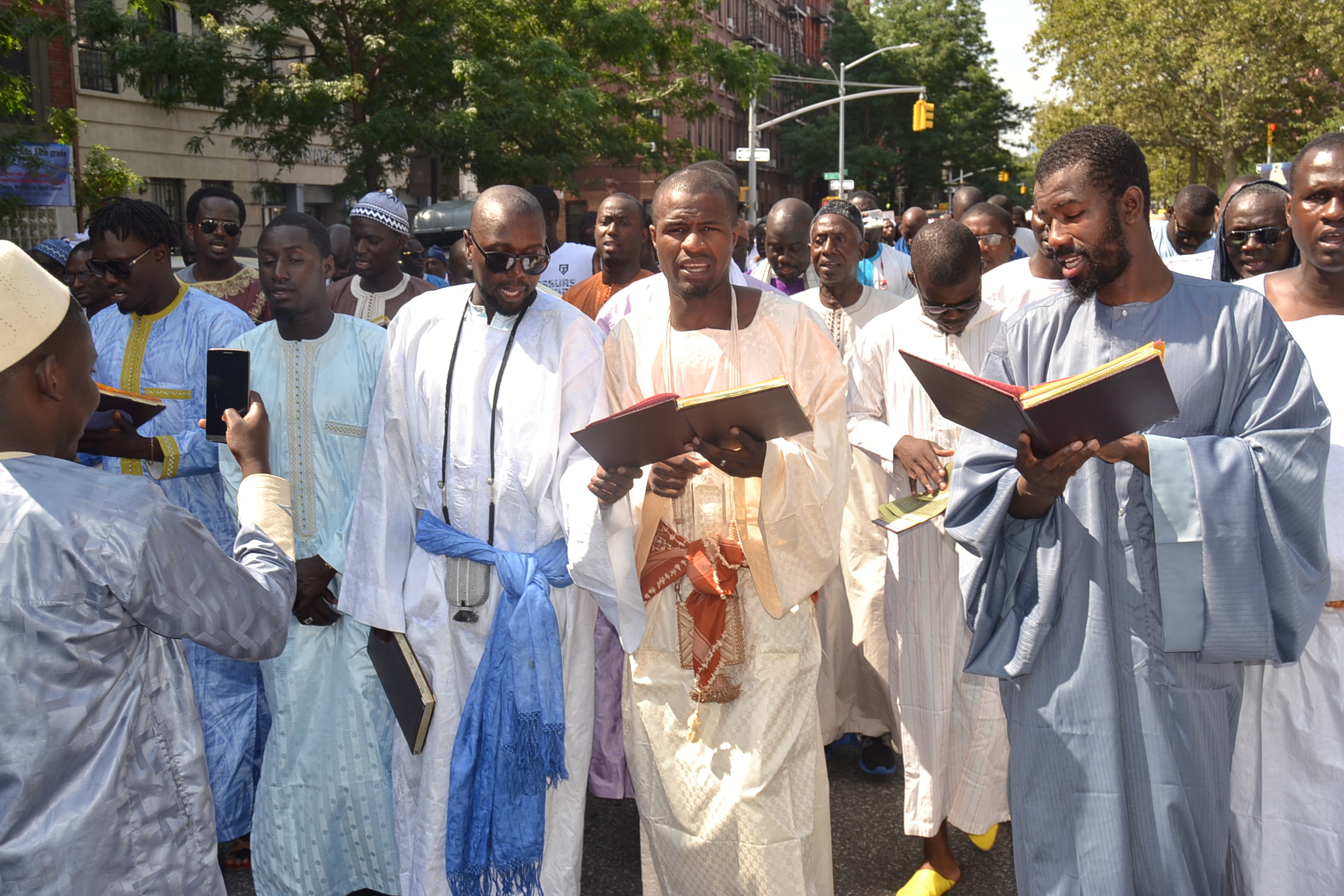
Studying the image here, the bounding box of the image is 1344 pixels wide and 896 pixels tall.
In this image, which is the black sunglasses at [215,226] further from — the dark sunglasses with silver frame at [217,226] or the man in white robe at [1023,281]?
the man in white robe at [1023,281]

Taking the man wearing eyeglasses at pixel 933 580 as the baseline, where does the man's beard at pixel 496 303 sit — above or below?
above

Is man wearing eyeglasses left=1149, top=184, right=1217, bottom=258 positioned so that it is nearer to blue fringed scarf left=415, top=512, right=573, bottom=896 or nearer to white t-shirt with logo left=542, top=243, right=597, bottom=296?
white t-shirt with logo left=542, top=243, right=597, bottom=296

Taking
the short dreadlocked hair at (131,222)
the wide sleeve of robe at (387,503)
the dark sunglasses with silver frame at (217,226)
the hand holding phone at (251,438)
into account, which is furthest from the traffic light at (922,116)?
the hand holding phone at (251,438)

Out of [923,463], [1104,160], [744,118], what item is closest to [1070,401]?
[1104,160]

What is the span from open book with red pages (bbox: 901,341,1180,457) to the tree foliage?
34.8 m

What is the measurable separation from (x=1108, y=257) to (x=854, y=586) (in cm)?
237

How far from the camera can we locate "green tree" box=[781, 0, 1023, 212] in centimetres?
6325

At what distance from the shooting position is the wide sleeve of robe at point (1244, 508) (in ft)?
9.82

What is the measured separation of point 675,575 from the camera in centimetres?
388

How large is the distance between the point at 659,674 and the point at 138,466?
2.31 m

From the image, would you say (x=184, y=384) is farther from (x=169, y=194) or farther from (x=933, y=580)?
(x=169, y=194)

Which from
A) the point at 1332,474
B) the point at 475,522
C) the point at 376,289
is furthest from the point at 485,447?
the point at 376,289

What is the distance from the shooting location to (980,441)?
11.0ft

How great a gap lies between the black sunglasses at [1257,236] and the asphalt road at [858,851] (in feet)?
9.12
